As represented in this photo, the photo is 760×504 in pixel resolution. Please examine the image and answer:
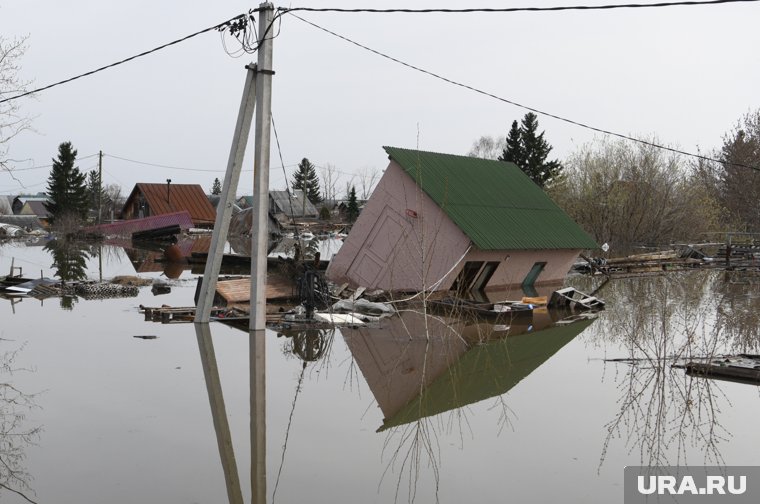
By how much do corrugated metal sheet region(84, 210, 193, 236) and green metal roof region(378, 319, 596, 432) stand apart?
45496 mm

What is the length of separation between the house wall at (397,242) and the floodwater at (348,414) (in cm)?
561

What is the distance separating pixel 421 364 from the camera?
1210 cm

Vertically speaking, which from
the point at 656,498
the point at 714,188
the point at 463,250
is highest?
the point at 714,188

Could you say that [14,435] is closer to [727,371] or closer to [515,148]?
[727,371]

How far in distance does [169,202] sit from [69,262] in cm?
3559

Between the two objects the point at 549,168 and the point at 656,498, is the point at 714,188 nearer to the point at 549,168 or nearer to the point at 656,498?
the point at 549,168

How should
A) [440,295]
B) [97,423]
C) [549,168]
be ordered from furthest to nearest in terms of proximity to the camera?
[549,168], [440,295], [97,423]

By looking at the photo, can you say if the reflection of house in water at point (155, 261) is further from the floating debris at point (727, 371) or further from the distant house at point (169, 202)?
the floating debris at point (727, 371)

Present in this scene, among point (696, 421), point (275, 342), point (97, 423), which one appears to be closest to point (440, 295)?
point (275, 342)

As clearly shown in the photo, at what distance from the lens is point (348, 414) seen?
9.08 metres

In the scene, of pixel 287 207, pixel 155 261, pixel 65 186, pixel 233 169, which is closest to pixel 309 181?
pixel 287 207

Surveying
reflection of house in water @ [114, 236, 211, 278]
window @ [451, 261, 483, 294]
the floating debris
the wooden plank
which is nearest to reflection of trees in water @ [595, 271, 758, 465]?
the floating debris

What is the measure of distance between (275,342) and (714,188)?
6369 cm

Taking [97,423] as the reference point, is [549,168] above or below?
above
